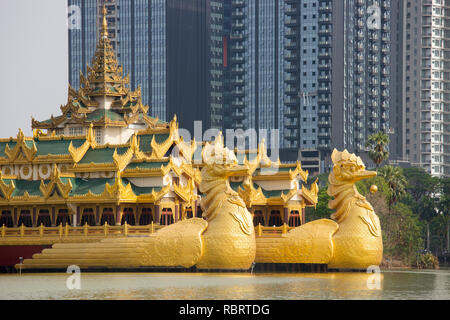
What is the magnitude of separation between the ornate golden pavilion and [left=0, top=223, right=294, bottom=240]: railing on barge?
2.00ft

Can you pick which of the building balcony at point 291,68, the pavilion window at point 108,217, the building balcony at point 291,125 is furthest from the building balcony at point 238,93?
the pavilion window at point 108,217

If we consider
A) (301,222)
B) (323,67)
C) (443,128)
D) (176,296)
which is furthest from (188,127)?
(176,296)

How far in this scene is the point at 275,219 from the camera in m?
54.5

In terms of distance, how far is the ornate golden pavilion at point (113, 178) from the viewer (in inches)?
1954

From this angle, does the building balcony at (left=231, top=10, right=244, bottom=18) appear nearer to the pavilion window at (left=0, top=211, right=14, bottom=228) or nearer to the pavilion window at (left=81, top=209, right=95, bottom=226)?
the pavilion window at (left=0, top=211, right=14, bottom=228)

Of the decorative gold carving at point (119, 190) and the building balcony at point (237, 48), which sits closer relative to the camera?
the decorative gold carving at point (119, 190)

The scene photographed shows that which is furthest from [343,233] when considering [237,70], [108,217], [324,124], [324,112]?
[237,70]

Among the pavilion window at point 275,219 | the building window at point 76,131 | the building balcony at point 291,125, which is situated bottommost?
the pavilion window at point 275,219

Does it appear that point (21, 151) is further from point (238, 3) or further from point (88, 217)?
point (238, 3)

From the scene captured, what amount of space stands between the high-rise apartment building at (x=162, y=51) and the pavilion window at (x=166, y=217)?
73.6 m

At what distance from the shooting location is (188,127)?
125000 mm

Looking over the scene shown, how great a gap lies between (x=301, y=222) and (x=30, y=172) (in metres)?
12.7

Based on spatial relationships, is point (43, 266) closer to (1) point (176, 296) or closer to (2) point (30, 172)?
(2) point (30, 172)

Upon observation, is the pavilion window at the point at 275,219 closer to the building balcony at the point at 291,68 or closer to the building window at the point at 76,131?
the building window at the point at 76,131
